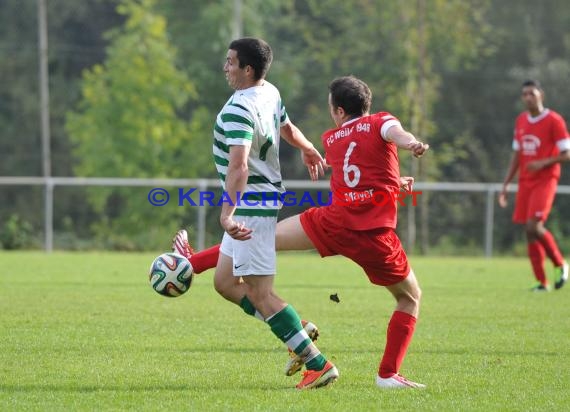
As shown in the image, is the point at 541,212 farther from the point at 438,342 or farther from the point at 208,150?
the point at 208,150

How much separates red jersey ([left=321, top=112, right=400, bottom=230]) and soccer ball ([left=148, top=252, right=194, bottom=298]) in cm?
103

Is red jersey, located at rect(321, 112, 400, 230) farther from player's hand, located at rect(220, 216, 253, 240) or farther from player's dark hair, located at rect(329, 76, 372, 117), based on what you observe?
player's hand, located at rect(220, 216, 253, 240)

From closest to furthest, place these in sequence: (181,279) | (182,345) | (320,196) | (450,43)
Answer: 1. (181,279)
2. (182,345)
3. (320,196)
4. (450,43)

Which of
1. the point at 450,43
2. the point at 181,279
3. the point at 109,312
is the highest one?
the point at 450,43

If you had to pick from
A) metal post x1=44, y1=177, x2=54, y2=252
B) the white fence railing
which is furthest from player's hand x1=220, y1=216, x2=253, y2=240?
metal post x1=44, y1=177, x2=54, y2=252

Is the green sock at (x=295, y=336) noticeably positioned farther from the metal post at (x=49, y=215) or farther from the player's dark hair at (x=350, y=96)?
the metal post at (x=49, y=215)

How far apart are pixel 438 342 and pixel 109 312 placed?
9.84ft

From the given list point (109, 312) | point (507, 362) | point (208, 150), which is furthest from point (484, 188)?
point (507, 362)

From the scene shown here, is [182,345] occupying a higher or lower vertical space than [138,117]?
lower

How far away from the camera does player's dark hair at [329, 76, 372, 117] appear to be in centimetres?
569

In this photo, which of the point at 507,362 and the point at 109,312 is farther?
the point at 109,312

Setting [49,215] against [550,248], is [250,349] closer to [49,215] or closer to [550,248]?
[550,248]

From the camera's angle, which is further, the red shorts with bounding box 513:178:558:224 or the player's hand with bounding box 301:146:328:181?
the red shorts with bounding box 513:178:558:224

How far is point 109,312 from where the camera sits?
349 inches
